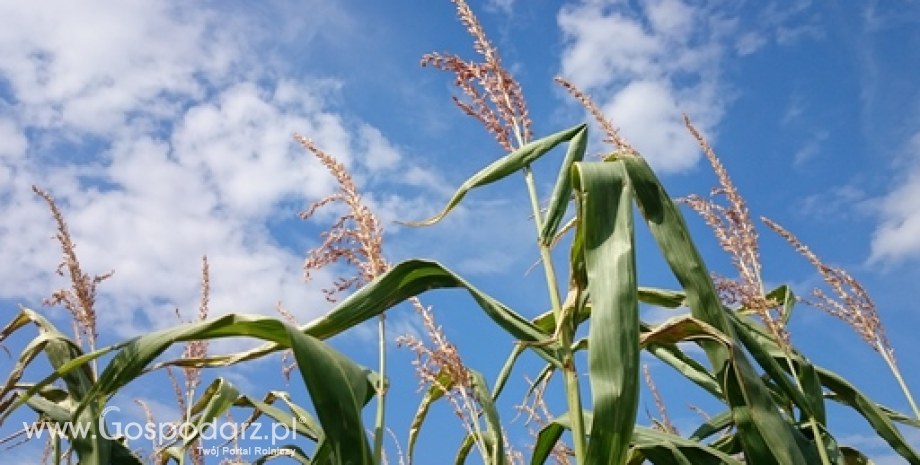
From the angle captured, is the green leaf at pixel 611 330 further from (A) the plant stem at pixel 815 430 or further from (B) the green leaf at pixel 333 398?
(A) the plant stem at pixel 815 430

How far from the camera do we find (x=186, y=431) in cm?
200

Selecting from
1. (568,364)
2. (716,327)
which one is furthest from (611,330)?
(716,327)

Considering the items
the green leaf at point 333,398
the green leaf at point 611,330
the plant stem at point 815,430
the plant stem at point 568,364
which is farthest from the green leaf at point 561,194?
the plant stem at point 815,430

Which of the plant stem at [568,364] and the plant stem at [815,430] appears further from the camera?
the plant stem at [815,430]

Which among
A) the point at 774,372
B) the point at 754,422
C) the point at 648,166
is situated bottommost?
the point at 754,422

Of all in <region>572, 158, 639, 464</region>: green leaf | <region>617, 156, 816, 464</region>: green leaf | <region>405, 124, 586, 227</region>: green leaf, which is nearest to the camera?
<region>572, 158, 639, 464</region>: green leaf

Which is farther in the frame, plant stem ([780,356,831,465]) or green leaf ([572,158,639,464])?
plant stem ([780,356,831,465])

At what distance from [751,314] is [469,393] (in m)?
0.74

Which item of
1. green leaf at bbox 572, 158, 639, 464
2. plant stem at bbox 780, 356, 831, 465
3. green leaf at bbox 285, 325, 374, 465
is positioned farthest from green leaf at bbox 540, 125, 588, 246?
plant stem at bbox 780, 356, 831, 465

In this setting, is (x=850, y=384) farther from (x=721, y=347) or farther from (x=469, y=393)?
(x=469, y=393)

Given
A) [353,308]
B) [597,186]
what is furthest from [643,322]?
[353,308]

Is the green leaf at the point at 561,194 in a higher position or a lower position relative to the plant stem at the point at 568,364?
higher

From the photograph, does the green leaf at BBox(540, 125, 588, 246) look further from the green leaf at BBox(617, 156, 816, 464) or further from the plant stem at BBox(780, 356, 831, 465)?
the plant stem at BBox(780, 356, 831, 465)

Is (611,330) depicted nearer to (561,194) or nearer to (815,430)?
(561,194)
